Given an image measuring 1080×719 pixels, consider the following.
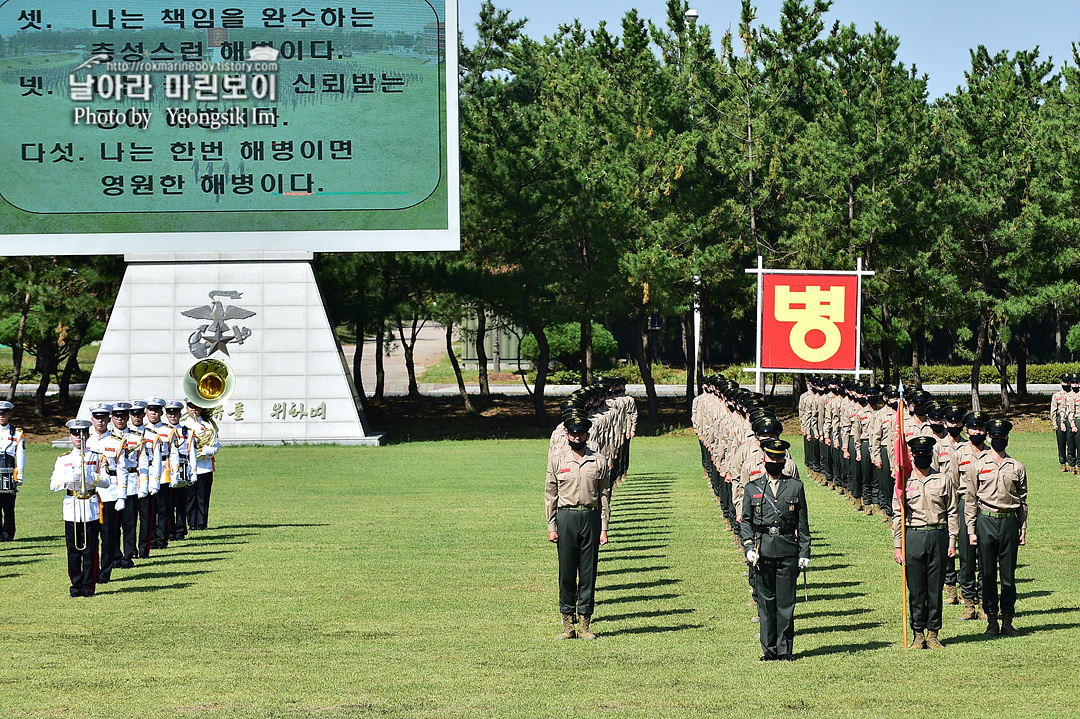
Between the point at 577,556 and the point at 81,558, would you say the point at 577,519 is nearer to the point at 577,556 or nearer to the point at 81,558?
the point at 577,556

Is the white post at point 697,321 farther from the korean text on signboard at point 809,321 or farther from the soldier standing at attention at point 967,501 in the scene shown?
the soldier standing at attention at point 967,501

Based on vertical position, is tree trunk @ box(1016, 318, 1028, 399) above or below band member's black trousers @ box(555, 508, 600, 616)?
above

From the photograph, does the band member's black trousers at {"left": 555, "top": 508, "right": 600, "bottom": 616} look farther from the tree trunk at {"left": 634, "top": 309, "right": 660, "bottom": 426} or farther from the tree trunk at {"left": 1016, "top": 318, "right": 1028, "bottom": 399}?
the tree trunk at {"left": 1016, "top": 318, "right": 1028, "bottom": 399}

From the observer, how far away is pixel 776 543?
1026cm

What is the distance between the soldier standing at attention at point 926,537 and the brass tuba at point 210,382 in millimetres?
26091

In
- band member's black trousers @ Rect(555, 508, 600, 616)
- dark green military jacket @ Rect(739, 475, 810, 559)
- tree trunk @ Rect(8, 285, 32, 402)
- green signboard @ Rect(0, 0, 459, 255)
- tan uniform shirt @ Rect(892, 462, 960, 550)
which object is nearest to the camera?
dark green military jacket @ Rect(739, 475, 810, 559)

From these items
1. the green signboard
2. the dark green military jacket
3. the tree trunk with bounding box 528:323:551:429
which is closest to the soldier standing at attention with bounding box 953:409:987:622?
the dark green military jacket

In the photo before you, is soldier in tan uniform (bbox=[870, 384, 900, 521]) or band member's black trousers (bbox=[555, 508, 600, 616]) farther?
soldier in tan uniform (bbox=[870, 384, 900, 521])

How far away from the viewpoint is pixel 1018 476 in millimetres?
11336

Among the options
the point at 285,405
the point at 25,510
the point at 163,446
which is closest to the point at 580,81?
the point at 285,405

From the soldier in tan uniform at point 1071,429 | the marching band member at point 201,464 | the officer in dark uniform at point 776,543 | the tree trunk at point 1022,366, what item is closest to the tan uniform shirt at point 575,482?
the officer in dark uniform at point 776,543

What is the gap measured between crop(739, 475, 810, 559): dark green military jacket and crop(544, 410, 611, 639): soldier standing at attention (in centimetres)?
152

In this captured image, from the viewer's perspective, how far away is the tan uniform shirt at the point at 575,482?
37.5 ft

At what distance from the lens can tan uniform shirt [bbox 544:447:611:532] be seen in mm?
11438
